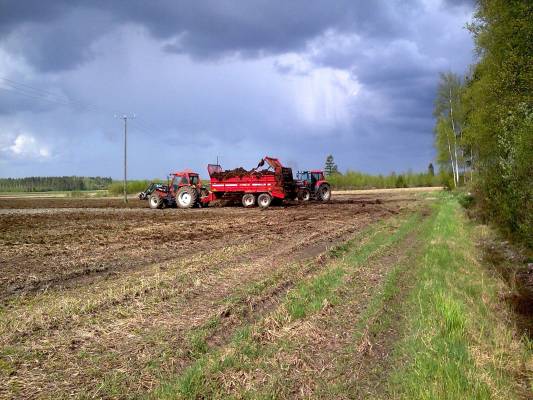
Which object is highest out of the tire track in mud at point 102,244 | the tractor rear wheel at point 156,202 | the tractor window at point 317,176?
the tractor window at point 317,176

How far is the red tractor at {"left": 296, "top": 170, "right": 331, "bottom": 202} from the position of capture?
33.7 m

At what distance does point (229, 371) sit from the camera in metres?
4.62

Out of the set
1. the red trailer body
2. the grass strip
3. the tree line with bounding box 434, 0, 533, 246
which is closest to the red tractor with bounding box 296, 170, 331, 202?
the red trailer body

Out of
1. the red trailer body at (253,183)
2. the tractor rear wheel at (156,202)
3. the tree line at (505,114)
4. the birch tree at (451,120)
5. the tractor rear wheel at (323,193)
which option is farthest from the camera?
the birch tree at (451,120)

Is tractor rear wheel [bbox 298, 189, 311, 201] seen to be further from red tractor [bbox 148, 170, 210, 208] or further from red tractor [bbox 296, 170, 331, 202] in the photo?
red tractor [bbox 148, 170, 210, 208]

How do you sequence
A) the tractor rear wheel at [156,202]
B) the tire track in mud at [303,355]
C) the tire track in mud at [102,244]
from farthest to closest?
the tractor rear wheel at [156,202] < the tire track in mud at [102,244] < the tire track in mud at [303,355]

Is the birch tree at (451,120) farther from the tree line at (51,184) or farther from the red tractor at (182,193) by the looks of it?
the tree line at (51,184)

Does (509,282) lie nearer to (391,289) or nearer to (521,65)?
(391,289)

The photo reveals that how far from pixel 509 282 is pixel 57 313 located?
8.37 m

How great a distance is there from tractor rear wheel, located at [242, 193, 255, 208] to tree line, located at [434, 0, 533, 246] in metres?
13.1

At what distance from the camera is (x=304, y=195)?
111ft

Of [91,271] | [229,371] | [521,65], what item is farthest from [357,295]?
[521,65]

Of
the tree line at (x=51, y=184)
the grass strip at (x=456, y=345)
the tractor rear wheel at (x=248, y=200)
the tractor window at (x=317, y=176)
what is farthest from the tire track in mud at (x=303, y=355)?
the tree line at (x=51, y=184)

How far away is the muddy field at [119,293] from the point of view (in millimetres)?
4801
